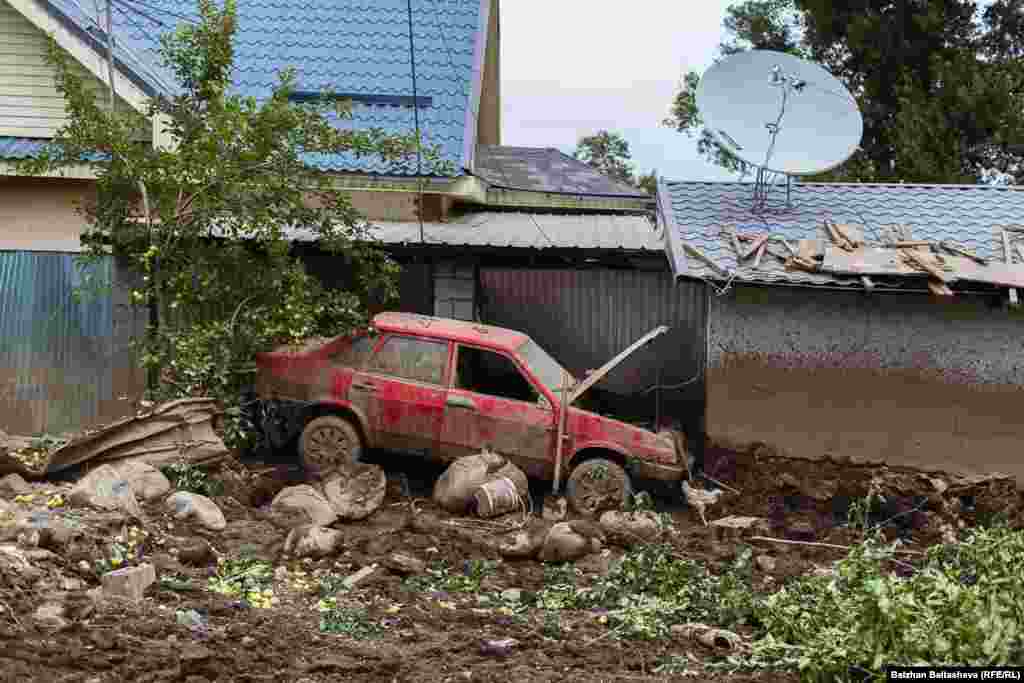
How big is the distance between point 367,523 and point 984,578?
5064 millimetres

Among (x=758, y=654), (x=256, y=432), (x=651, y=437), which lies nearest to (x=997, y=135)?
(x=651, y=437)

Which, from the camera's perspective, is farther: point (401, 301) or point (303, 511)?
point (401, 301)

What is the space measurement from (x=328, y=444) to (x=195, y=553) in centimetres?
292

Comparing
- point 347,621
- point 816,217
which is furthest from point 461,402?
point 816,217

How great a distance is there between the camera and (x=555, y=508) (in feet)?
35.6

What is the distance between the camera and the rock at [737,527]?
33.1ft

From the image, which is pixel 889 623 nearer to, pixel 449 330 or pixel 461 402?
pixel 461 402

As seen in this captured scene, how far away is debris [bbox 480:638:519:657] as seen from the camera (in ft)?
22.8

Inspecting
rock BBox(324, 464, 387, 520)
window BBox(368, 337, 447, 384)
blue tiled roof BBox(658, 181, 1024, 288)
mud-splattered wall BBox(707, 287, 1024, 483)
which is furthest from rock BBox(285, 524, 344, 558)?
mud-splattered wall BBox(707, 287, 1024, 483)

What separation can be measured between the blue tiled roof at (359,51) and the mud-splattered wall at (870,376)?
4569 mm

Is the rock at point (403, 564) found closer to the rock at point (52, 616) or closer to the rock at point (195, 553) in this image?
the rock at point (195, 553)

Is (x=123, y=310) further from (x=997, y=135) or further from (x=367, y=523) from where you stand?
(x=997, y=135)

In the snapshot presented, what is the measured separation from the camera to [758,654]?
6.76 meters

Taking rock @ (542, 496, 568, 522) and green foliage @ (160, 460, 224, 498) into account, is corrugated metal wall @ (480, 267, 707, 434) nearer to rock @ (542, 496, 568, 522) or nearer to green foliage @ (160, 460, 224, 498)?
rock @ (542, 496, 568, 522)
